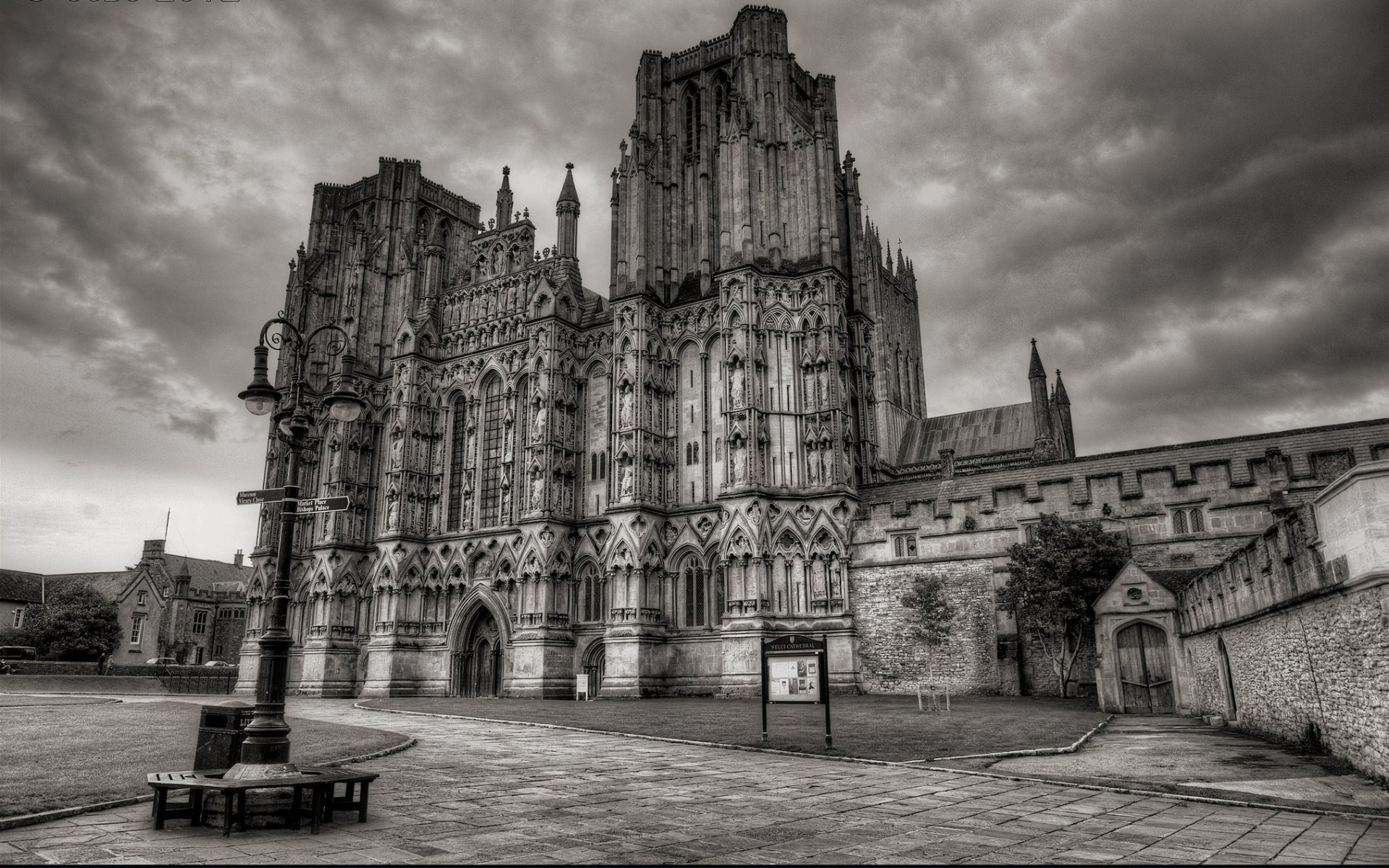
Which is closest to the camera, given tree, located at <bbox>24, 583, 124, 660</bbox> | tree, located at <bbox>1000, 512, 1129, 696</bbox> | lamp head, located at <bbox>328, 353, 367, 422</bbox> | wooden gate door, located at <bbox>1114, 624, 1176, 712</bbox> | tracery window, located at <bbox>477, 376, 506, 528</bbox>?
lamp head, located at <bbox>328, 353, 367, 422</bbox>

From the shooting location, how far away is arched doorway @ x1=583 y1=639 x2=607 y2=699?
129 ft

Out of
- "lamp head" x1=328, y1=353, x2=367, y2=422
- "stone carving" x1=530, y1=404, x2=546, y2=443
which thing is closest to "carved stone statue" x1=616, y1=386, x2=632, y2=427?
"stone carving" x1=530, y1=404, x2=546, y2=443

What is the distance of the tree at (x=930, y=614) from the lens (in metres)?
30.7

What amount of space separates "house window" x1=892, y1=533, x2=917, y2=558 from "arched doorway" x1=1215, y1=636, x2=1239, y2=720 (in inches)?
584

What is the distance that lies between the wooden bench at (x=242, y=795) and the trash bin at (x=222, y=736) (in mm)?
804

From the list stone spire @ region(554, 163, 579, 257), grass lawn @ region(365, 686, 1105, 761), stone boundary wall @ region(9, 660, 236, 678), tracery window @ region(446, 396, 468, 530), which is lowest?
grass lawn @ region(365, 686, 1105, 761)

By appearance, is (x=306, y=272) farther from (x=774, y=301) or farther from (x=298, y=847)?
(x=298, y=847)

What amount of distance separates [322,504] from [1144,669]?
2171 cm

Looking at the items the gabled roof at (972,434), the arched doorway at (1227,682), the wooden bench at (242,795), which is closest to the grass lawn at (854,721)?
the arched doorway at (1227,682)

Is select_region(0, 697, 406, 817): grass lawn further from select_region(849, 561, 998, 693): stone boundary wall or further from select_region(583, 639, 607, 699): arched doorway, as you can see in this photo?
select_region(849, 561, 998, 693): stone boundary wall

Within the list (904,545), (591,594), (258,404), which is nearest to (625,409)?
(591,594)

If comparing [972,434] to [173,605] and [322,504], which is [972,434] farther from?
[173,605]

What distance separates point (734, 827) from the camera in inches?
337

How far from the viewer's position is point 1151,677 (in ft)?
78.3
